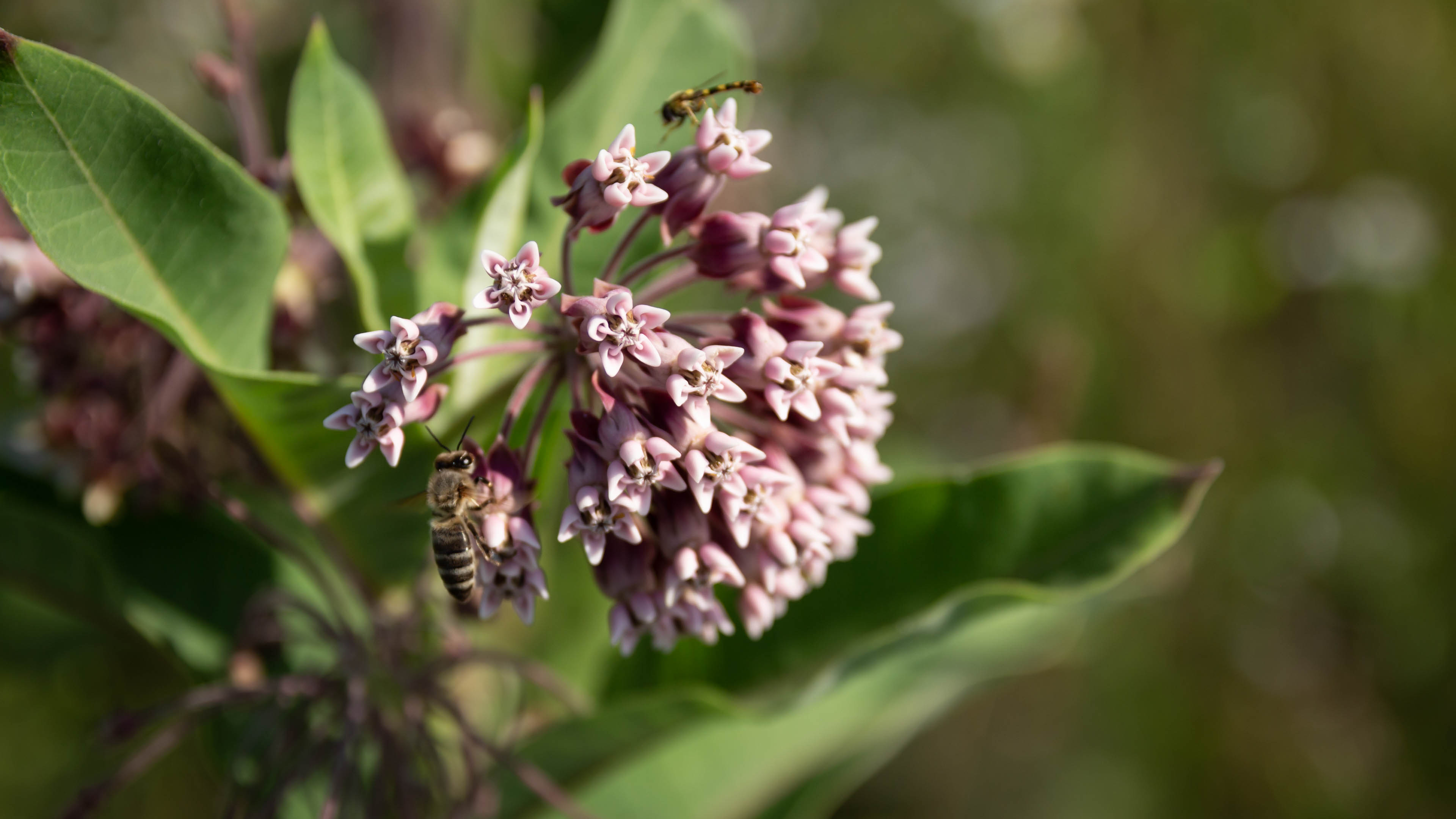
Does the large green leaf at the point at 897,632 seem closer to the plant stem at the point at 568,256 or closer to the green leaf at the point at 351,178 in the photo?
the plant stem at the point at 568,256

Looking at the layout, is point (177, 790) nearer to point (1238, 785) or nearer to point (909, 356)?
point (909, 356)

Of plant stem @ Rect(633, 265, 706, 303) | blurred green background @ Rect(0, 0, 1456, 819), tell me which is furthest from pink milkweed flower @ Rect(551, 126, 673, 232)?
blurred green background @ Rect(0, 0, 1456, 819)

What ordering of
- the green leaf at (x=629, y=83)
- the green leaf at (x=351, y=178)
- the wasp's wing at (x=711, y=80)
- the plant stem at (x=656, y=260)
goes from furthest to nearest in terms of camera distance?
the wasp's wing at (x=711, y=80), the green leaf at (x=629, y=83), the green leaf at (x=351, y=178), the plant stem at (x=656, y=260)

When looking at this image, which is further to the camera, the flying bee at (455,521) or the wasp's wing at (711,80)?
the wasp's wing at (711,80)

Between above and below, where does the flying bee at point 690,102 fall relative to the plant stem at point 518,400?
above

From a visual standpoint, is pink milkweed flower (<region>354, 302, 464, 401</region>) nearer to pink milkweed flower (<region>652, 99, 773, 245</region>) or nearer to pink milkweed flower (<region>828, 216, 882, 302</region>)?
pink milkweed flower (<region>652, 99, 773, 245</region>)

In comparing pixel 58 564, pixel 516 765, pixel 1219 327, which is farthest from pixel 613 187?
pixel 1219 327

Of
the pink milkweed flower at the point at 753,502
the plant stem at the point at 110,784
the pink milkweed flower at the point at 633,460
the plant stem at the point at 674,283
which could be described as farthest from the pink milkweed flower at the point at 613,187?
the plant stem at the point at 110,784

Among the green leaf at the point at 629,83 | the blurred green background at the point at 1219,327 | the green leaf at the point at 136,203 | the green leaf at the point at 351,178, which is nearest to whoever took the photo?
the green leaf at the point at 136,203
